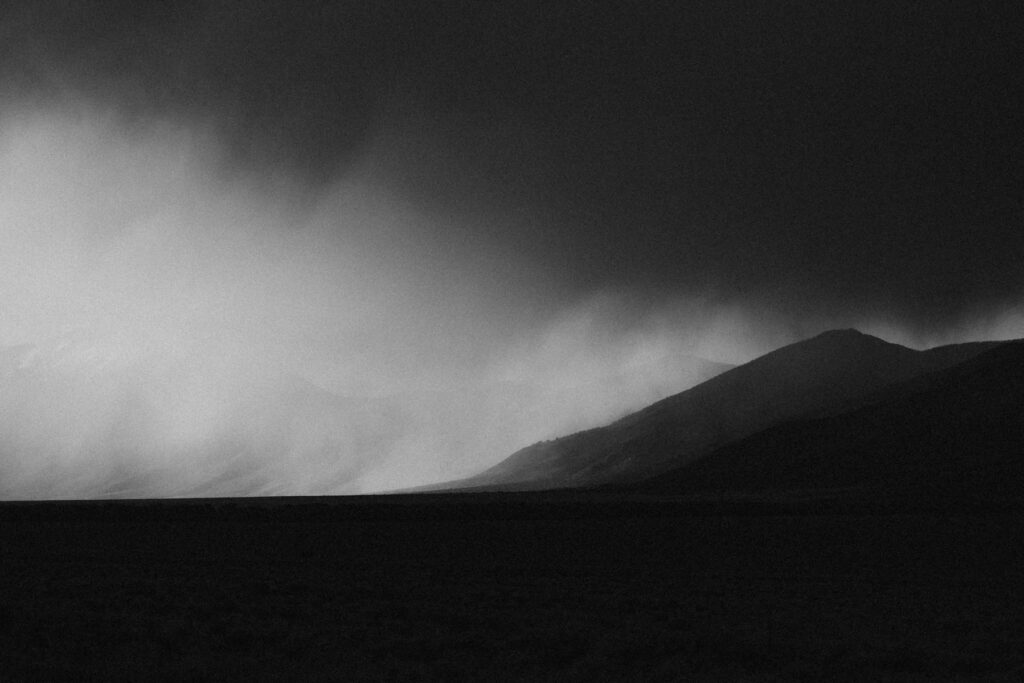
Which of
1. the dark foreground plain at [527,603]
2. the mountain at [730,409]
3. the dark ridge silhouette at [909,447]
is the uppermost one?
the mountain at [730,409]

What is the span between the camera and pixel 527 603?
21.3 meters

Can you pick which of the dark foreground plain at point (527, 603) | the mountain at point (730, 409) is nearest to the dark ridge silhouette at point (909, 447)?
the mountain at point (730, 409)

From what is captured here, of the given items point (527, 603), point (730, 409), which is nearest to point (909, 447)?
point (730, 409)

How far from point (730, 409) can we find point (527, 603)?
128783 millimetres

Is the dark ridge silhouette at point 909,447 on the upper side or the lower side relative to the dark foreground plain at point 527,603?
upper

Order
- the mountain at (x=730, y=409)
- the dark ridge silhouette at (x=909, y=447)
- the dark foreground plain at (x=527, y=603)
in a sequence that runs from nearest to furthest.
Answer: the dark foreground plain at (x=527, y=603), the dark ridge silhouette at (x=909, y=447), the mountain at (x=730, y=409)

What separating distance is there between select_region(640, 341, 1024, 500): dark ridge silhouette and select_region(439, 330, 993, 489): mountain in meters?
15.6

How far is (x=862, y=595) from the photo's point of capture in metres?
22.7

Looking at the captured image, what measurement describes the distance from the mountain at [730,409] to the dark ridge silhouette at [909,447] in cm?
1565

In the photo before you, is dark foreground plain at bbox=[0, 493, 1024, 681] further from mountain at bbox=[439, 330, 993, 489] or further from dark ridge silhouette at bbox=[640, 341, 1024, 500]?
mountain at bbox=[439, 330, 993, 489]

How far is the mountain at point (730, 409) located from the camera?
435ft

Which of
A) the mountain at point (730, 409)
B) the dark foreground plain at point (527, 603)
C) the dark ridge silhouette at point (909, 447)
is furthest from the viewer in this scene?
the mountain at point (730, 409)

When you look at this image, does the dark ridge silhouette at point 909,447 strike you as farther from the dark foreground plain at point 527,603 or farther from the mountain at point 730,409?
the dark foreground plain at point 527,603

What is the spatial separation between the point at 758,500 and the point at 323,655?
59092 millimetres
